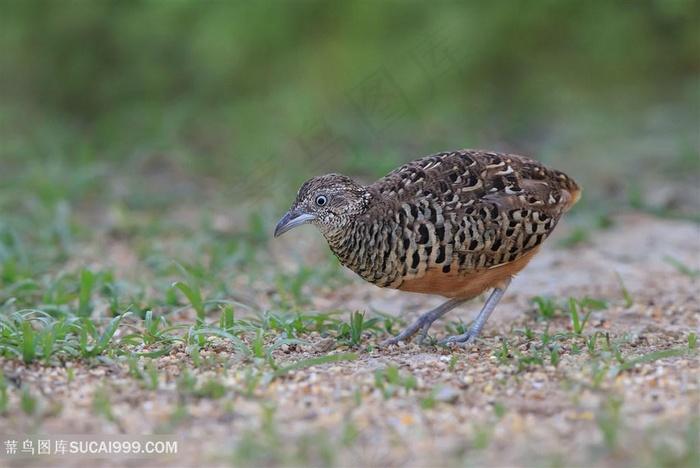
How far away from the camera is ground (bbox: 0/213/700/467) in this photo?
3.66m

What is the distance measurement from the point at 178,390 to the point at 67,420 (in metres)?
0.51

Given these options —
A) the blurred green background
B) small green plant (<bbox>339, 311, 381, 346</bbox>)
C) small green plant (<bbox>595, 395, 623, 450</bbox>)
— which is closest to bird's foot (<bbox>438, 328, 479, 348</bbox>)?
small green plant (<bbox>339, 311, 381, 346</bbox>)

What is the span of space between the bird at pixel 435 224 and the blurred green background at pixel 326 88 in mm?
3909

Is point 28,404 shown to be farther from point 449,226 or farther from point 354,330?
point 449,226

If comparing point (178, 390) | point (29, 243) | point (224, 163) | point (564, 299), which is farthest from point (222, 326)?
point (224, 163)

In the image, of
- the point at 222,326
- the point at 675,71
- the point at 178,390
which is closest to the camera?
the point at 178,390

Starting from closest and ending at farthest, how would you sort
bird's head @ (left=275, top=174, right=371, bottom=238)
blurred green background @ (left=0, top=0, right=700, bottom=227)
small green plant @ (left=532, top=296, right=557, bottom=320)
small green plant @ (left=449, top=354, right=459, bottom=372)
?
small green plant @ (left=449, top=354, right=459, bottom=372), bird's head @ (left=275, top=174, right=371, bottom=238), small green plant @ (left=532, top=296, right=557, bottom=320), blurred green background @ (left=0, top=0, right=700, bottom=227)

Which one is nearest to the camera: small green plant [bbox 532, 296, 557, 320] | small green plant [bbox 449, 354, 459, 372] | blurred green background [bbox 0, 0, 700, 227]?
small green plant [bbox 449, 354, 459, 372]

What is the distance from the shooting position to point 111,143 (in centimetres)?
1048

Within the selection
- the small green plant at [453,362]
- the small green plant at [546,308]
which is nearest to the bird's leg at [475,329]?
the small green plant at [546,308]

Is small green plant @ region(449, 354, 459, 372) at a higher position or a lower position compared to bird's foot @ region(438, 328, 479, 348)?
lower

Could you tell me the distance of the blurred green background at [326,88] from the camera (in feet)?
32.8

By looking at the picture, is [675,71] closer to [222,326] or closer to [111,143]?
[111,143]

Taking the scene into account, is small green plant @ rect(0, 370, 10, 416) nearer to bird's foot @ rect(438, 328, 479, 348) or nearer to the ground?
the ground
